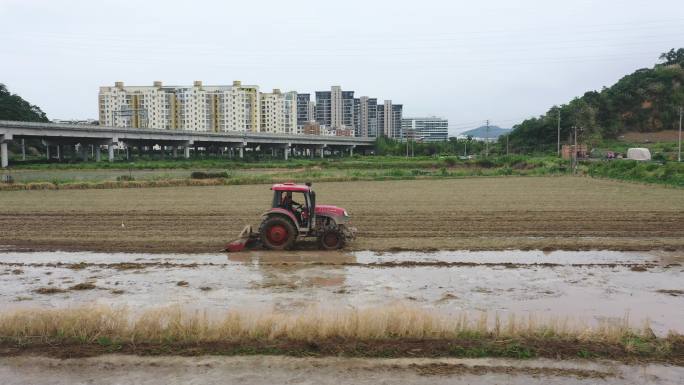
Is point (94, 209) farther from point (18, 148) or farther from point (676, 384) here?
point (18, 148)

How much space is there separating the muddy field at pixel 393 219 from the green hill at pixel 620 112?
234 feet

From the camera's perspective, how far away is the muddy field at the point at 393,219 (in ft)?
57.0

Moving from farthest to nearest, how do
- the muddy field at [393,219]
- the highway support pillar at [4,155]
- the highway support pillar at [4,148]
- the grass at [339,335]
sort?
1. the highway support pillar at [4,155]
2. the highway support pillar at [4,148]
3. the muddy field at [393,219]
4. the grass at [339,335]

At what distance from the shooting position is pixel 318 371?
7582 millimetres

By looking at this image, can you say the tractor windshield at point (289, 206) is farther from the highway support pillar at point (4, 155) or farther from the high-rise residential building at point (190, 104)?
the high-rise residential building at point (190, 104)

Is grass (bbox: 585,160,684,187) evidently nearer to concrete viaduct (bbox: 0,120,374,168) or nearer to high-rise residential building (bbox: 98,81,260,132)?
concrete viaduct (bbox: 0,120,374,168)

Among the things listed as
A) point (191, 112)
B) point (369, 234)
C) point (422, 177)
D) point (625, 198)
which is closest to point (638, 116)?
point (422, 177)

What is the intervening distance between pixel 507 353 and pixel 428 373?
133cm

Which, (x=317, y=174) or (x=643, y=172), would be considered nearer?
(x=643, y=172)

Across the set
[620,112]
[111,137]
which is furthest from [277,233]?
[620,112]

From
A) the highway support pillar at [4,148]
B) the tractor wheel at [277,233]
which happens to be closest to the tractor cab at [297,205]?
the tractor wheel at [277,233]

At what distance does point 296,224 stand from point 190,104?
16293cm

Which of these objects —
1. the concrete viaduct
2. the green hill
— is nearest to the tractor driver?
the concrete viaduct

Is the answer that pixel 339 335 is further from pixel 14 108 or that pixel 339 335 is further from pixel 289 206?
pixel 14 108
